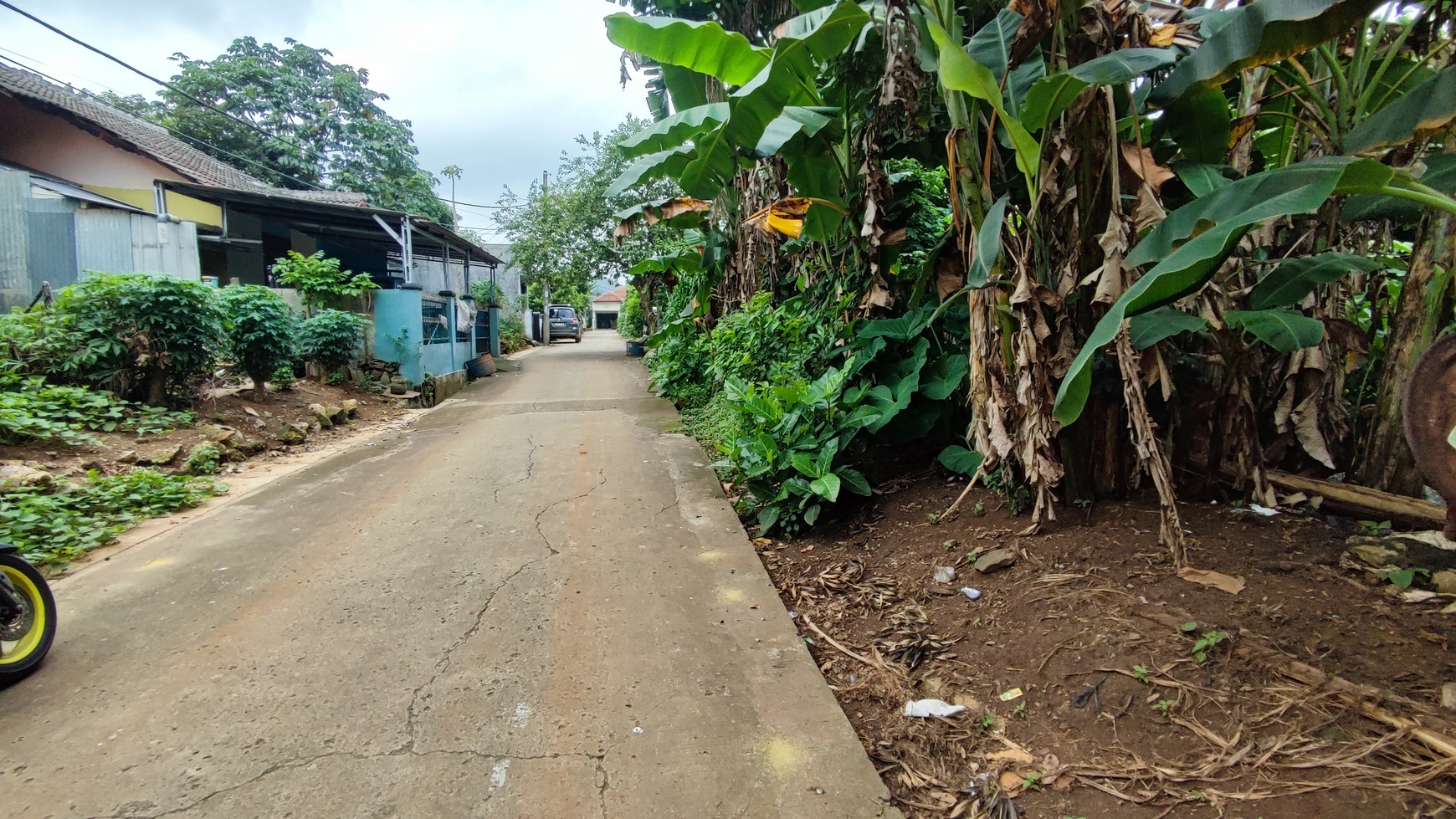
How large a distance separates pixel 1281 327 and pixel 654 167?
13.9ft

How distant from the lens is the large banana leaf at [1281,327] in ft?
8.27

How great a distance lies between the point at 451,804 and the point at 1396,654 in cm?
284

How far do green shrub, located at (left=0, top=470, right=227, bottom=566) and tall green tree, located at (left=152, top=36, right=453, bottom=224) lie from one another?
784 inches

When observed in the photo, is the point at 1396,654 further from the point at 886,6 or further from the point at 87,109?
the point at 87,109

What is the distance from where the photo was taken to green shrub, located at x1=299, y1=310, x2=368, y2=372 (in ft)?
28.7

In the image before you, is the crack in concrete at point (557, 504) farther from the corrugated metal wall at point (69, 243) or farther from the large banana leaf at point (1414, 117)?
the corrugated metal wall at point (69, 243)

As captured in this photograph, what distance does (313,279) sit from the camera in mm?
9039

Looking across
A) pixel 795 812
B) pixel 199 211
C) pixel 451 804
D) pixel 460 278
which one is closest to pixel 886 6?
pixel 795 812

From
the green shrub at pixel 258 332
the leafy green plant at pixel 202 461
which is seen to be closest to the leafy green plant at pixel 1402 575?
the leafy green plant at pixel 202 461

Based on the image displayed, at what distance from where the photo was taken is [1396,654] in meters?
2.00

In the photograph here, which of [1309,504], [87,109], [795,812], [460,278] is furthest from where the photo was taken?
[460,278]

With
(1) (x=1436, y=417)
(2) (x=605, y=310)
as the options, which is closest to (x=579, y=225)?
(1) (x=1436, y=417)

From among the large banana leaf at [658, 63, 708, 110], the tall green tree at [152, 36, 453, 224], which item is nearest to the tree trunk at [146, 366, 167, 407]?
the large banana leaf at [658, 63, 708, 110]

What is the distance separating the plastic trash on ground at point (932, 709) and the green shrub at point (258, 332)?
745cm
